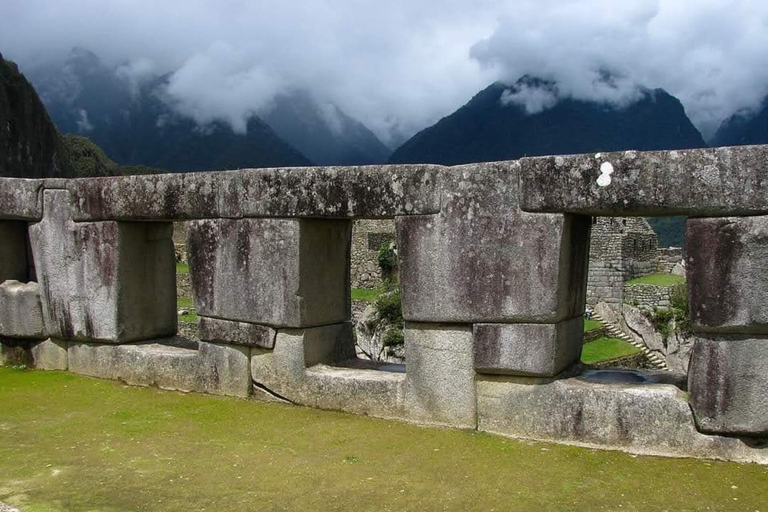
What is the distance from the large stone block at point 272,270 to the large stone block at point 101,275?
1175 millimetres

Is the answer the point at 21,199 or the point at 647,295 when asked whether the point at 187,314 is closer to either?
the point at 21,199

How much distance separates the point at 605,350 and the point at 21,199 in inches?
788

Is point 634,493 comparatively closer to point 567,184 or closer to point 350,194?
point 567,184

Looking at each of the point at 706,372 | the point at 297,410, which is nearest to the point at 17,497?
the point at 297,410

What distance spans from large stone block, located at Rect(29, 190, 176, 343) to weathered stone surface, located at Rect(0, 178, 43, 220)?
0.42ft

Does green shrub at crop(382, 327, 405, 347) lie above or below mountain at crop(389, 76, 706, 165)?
below

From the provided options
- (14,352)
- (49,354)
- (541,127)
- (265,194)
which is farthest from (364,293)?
(541,127)

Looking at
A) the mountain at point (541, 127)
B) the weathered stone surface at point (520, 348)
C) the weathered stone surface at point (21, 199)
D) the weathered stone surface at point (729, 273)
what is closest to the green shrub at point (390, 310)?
the weathered stone surface at point (21, 199)

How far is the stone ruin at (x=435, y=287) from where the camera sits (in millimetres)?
5637

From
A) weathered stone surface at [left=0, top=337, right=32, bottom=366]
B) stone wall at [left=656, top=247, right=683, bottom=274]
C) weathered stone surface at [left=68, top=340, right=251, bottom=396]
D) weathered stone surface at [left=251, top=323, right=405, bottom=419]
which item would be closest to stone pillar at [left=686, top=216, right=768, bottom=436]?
weathered stone surface at [left=251, top=323, right=405, bottom=419]

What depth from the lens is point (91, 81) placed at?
3051 inches

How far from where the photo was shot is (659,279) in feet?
125

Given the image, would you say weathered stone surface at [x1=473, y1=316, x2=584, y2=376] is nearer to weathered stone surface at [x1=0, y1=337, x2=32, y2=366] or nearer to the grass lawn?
weathered stone surface at [x1=0, y1=337, x2=32, y2=366]

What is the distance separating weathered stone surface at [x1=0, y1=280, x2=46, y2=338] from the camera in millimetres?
9320
